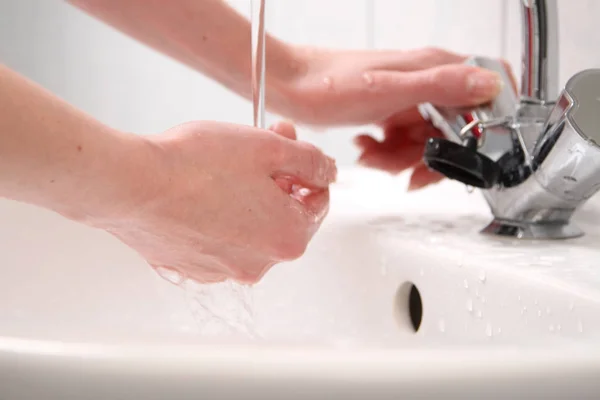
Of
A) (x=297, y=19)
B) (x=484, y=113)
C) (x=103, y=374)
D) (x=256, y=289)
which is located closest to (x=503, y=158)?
(x=484, y=113)

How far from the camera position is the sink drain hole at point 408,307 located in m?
0.50

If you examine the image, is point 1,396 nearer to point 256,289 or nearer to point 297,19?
point 256,289

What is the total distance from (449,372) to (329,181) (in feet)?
0.75

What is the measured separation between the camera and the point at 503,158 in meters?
0.47

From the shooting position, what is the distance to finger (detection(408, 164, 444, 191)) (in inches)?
23.0

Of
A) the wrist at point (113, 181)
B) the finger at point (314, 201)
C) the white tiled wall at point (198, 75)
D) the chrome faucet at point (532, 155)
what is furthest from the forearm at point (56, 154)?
the white tiled wall at point (198, 75)

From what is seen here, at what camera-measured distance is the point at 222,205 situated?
1.14 ft

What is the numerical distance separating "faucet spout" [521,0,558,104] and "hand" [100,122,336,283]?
0.53 feet

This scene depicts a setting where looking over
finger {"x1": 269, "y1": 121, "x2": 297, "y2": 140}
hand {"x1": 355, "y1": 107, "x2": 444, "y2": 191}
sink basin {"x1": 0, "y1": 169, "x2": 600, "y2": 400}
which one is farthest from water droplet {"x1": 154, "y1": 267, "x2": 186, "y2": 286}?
hand {"x1": 355, "y1": 107, "x2": 444, "y2": 191}

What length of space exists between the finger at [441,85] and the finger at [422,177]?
0.06 meters

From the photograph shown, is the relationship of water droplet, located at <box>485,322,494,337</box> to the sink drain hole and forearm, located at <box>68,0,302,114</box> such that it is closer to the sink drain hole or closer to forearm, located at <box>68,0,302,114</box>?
the sink drain hole

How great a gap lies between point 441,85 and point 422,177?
89 mm

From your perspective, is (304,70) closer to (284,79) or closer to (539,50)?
(284,79)

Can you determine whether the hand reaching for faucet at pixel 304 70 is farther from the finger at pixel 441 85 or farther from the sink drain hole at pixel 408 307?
the sink drain hole at pixel 408 307
